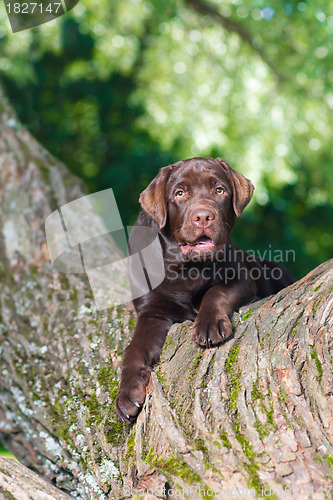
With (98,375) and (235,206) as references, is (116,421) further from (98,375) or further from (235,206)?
(235,206)

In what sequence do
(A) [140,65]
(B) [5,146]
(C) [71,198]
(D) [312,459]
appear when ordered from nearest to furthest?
(D) [312,459] < (C) [71,198] < (B) [5,146] < (A) [140,65]

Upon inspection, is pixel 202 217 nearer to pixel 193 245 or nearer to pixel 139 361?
pixel 193 245

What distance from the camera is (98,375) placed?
2920 millimetres

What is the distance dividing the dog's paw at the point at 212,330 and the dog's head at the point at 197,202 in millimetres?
425

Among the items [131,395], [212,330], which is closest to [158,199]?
[212,330]

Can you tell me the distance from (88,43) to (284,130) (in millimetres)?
3406

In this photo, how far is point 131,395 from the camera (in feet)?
8.26

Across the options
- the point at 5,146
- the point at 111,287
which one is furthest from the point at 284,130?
the point at 111,287

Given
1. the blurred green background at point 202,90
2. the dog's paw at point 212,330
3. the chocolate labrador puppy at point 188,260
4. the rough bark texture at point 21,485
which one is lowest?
the rough bark texture at point 21,485

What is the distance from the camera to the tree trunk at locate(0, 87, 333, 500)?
6.17 feet

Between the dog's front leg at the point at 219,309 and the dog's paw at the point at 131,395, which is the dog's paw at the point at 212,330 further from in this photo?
the dog's paw at the point at 131,395

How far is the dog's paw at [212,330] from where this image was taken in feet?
8.06

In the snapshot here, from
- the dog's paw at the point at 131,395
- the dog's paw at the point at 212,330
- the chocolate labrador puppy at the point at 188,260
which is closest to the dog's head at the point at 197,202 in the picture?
the chocolate labrador puppy at the point at 188,260

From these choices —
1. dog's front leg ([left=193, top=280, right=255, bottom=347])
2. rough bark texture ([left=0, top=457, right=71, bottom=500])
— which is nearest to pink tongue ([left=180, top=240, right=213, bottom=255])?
dog's front leg ([left=193, top=280, right=255, bottom=347])
